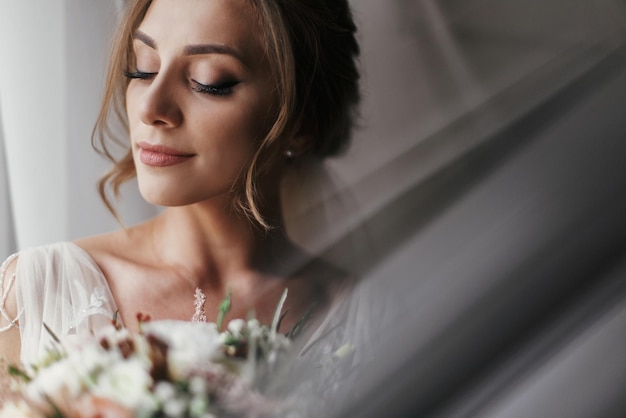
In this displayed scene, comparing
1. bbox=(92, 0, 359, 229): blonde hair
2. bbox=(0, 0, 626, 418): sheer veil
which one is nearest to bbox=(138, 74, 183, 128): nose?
bbox=(92, 0, 359, 229): blonde hair

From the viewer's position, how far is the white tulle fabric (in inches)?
43.3

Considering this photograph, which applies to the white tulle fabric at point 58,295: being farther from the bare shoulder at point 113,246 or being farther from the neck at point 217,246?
the neck at point 217,246

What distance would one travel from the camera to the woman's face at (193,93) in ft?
3.41

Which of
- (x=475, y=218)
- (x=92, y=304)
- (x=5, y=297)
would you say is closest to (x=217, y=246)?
(x=92, y=304)

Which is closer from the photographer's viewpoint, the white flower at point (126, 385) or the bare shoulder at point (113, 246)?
the white flower at point (126, 385)

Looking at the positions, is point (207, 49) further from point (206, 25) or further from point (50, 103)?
point (50, 103)

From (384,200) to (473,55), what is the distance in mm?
254

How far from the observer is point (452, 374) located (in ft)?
2.65

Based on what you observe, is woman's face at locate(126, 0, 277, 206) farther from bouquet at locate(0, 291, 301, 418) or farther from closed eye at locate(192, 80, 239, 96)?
bouquet at locate(0, 291, 301, 418)

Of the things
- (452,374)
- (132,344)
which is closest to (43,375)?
(132,344)

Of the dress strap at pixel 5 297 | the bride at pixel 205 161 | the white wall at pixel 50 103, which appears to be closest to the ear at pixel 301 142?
the bride at pixel 205 161

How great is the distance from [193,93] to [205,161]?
0.33 feet

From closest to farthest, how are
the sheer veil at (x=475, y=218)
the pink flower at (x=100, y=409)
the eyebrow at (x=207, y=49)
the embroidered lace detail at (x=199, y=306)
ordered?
the pink flower at (x=100, y=409)
the sheer veil at (x=475, y=218)
the eyebrow at (x=207, y=49)
the embroidered lace detail at (x=199, y=306)

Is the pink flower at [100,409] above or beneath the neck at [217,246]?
above
